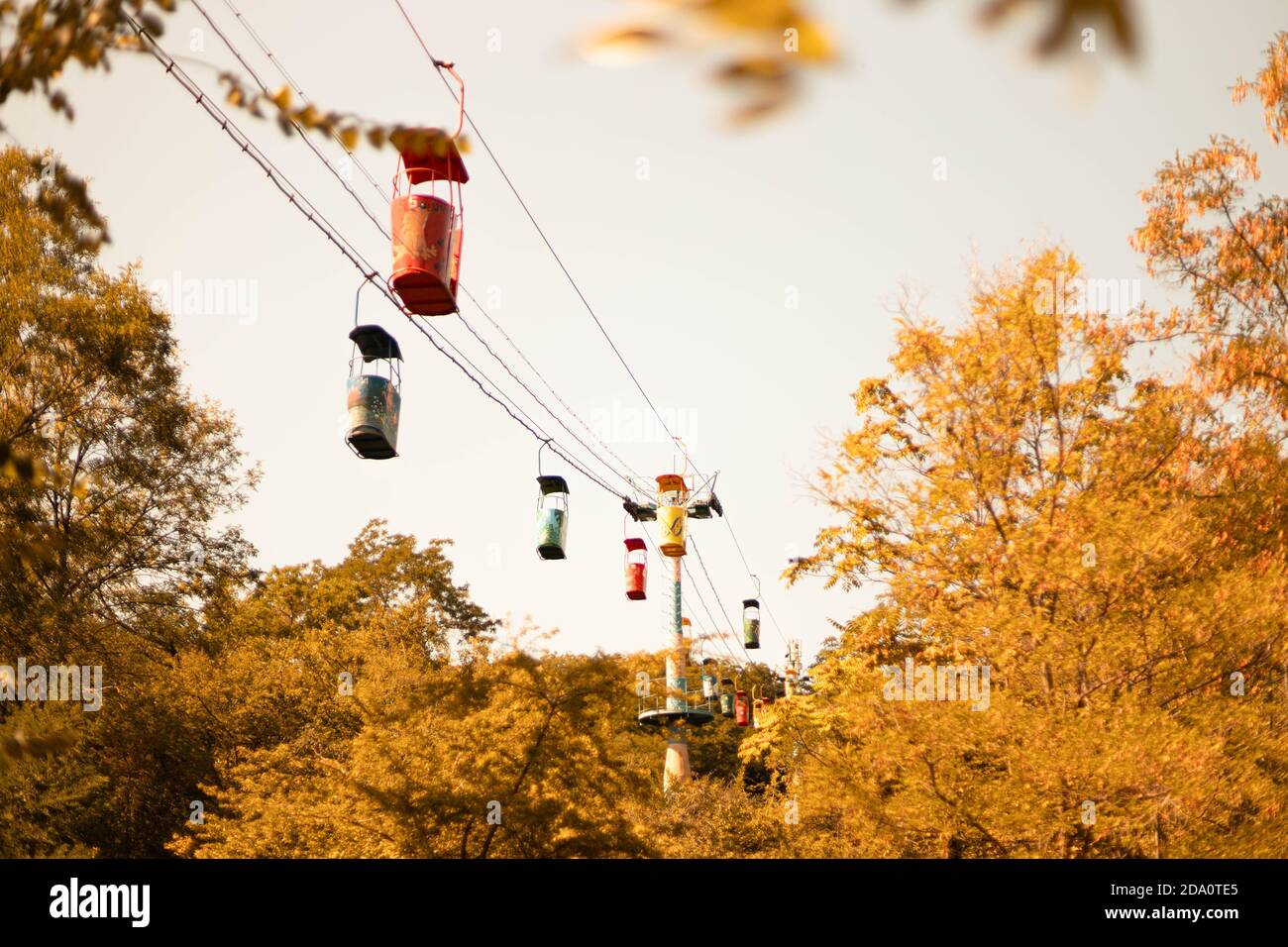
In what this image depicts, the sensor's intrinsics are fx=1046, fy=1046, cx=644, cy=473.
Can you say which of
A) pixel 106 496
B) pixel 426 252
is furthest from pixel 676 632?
pixel 426 252

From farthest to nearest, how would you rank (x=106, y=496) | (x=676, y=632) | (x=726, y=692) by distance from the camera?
(x=726, y=692)
(x=676, y=632)
(x=106, y=496)

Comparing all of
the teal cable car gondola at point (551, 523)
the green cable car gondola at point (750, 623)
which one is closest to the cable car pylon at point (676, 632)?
the green cable car gondola at point (750, 623)

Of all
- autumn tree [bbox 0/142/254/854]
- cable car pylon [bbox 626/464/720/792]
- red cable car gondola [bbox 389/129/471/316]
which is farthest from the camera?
cable car pylon [bbox 626/464/720/792]

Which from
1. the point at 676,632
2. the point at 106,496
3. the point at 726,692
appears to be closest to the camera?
the point at 106,496

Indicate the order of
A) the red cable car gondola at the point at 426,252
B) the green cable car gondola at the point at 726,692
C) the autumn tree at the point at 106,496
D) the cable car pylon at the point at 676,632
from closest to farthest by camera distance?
the red cable car gondola at the point at 426,252, the autumn tree at the point at 106,496, the cable car pylon at the point at 676,632, the green cable car gondola at the point at 726,692

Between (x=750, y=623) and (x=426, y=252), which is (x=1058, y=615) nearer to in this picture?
(x=426, y=252)

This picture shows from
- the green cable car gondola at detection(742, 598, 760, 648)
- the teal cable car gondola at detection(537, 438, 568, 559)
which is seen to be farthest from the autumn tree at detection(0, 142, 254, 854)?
the green cable car gondola at detection(742, 598, 760, 648)

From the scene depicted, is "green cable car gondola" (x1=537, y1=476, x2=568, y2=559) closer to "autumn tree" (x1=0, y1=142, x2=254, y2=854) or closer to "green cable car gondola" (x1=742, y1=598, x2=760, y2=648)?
"autumn tree" (x1=0, y1=142, x2=254, y2=854)

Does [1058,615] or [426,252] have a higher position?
[426,252]

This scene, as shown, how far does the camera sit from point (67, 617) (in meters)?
22.9

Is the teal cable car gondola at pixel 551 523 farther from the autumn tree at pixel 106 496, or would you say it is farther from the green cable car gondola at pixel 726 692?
the green cable car gondola at pixel 726 692

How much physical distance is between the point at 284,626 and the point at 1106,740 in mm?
42270
